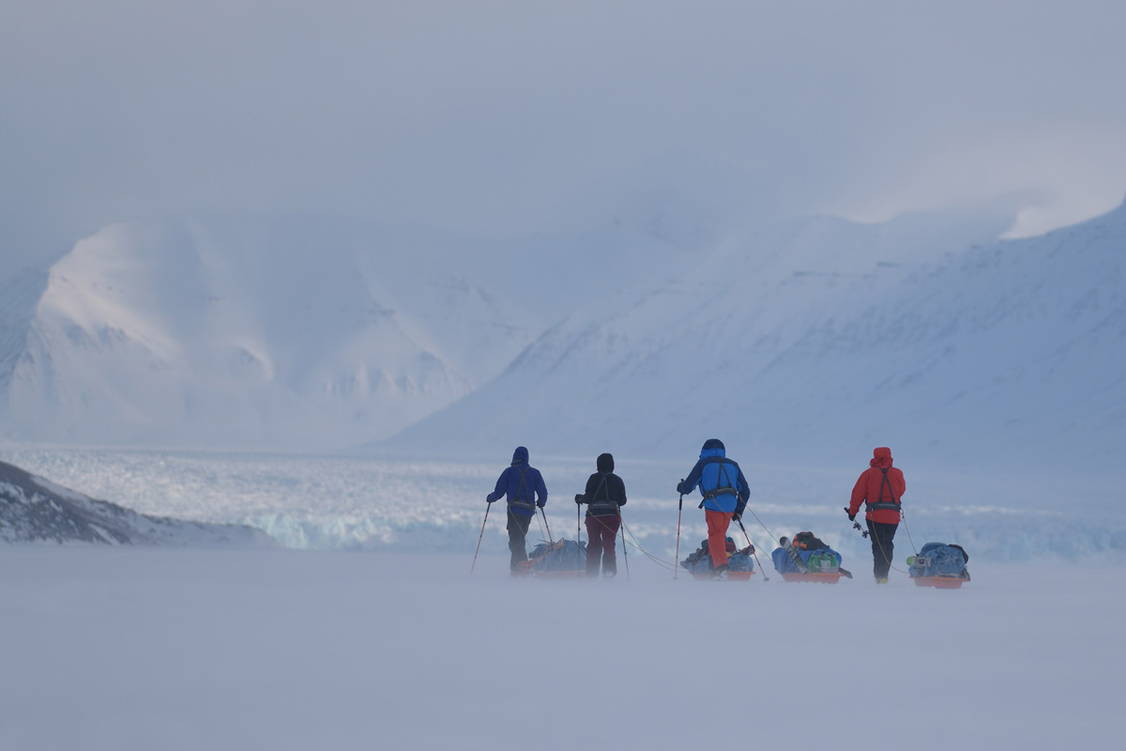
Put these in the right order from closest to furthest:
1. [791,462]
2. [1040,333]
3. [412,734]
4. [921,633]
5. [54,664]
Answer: [412,734] < [54,664] < [921,633] < [791,462] < [1040,333]

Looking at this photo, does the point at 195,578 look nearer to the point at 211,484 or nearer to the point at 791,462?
the point at 211,484

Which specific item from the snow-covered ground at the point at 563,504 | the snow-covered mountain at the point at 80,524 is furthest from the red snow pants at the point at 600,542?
the snow-covered mountain at the point at 80,524

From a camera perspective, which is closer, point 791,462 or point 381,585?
point 381,585

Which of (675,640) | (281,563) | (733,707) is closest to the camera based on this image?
(733,707)

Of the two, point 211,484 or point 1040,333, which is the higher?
point 1040,333

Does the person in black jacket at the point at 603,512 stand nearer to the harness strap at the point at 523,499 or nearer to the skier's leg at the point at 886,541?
the harness strap at the point at 523,499

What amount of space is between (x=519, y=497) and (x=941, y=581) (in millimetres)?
4955

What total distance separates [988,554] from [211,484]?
43719 mm

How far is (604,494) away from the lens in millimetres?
16641

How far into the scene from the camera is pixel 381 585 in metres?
14.7

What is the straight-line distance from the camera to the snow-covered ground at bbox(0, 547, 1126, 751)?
22.9 feet

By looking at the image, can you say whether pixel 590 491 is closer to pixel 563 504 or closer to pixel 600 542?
pixel 600 542

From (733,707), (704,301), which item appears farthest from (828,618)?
(704,301)

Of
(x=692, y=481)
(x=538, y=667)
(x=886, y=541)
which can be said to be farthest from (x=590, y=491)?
(x=538, y=667)
